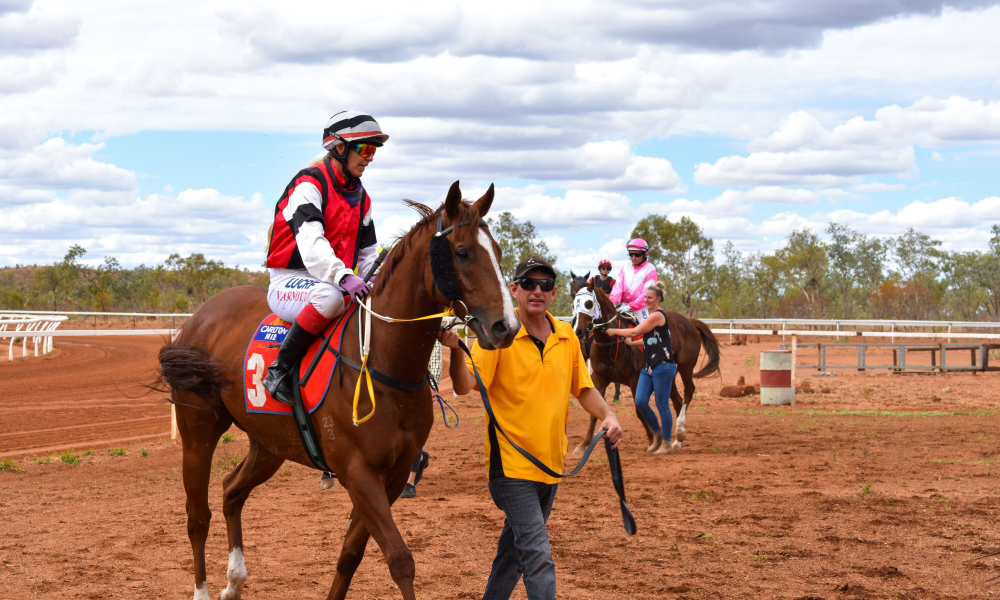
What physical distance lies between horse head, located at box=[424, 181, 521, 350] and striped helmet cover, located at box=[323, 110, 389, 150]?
34.7 inches

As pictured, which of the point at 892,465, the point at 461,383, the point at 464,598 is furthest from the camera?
the point at 892,465

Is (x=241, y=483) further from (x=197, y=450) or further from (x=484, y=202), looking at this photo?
(x=484, y=202)

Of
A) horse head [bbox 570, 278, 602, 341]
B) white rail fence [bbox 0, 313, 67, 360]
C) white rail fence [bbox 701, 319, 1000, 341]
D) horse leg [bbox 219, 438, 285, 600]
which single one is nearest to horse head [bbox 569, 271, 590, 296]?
horse head [bbox 570, 278, 602, 341]

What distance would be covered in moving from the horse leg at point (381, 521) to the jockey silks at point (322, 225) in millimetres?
1017

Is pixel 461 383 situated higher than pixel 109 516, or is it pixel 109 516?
pixel 461 383

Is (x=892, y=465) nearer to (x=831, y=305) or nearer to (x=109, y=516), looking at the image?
(x=109, y=516)

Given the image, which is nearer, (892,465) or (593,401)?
(593,401)

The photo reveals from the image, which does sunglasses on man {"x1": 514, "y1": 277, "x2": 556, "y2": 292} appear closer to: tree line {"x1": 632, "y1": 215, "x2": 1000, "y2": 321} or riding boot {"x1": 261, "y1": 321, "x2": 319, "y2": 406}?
riding boot {"x1": 261, "y1": 321, "x2": 319, "y2": 406}

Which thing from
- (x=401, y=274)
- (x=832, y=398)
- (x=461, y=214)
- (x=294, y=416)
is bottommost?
(x=832, y=398)

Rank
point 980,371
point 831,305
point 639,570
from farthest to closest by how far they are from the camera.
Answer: point 831,305
point 980,371
point 639,570

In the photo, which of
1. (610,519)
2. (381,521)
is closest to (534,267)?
(381,521)

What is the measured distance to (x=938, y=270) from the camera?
55250 mm

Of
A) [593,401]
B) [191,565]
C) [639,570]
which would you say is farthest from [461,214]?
[191,565]

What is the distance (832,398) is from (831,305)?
34792 millimetres
